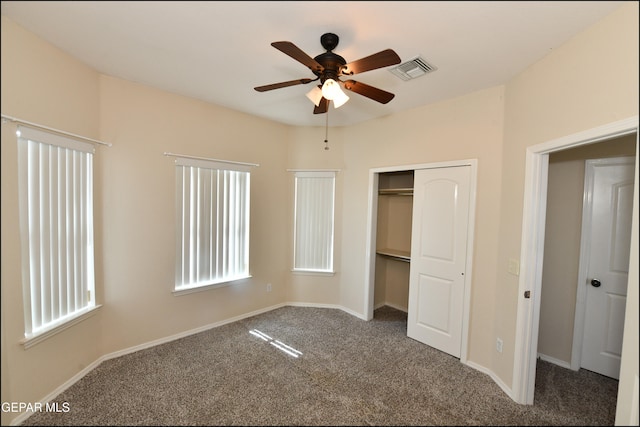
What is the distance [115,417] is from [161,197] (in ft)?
6.35

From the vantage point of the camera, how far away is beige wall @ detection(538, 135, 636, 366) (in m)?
2.68

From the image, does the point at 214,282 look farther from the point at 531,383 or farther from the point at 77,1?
the point at 531,383

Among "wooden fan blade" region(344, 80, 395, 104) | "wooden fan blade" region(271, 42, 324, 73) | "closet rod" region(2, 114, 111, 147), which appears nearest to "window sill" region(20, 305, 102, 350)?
"closet rod" region(2, 114, 111, 147)

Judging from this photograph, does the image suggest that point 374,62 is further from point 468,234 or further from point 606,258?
point 606,258

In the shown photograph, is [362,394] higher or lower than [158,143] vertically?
lower

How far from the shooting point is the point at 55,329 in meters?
2.15

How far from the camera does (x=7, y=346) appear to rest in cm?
184

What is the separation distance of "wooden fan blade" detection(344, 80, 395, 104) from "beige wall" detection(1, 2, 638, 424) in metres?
1.18

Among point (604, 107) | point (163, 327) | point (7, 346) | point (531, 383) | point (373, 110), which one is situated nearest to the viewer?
point (604, 107)

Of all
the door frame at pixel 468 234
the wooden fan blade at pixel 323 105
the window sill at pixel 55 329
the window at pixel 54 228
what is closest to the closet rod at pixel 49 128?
the window at pixel 54 228

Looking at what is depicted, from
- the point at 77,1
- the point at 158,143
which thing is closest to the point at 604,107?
the point at 77,1

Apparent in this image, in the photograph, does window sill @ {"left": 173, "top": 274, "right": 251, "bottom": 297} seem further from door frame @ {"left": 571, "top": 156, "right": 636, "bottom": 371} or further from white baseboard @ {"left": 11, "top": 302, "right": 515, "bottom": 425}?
door frame @ {"left": 571, "top": 156, "right": 636, "bottom": 371}

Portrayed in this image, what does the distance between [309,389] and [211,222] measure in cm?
214

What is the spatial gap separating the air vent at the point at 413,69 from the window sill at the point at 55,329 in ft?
11.3
